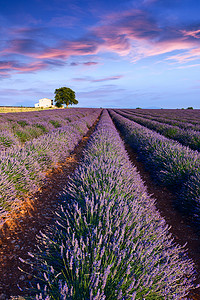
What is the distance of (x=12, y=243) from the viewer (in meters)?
2.69

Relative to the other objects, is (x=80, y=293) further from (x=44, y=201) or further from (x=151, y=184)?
(x=151, y=184)

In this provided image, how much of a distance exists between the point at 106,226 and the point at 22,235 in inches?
65.6

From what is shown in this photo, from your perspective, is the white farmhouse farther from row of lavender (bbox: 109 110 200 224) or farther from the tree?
row of lavender (bbox: 109 110 200 224)

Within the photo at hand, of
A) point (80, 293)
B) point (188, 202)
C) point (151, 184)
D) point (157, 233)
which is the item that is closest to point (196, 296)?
point (157, 233)

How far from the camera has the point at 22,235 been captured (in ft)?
9.37

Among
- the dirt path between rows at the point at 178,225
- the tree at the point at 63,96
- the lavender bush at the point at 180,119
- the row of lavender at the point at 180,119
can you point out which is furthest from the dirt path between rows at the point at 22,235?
the tree at the point at 63,96

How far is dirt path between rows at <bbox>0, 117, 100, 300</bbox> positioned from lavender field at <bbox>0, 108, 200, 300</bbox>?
0.53 feet

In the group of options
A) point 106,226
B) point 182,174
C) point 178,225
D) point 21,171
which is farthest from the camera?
point 182,174

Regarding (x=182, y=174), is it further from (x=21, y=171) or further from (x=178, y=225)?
(x=21, y=171)

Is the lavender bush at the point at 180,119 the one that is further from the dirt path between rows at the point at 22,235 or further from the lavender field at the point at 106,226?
the dirt path between rows at the point at 22,235

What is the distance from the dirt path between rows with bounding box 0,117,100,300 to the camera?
6.87 feet

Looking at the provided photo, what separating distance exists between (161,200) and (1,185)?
325cm

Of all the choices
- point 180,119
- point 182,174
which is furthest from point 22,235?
point 180,119

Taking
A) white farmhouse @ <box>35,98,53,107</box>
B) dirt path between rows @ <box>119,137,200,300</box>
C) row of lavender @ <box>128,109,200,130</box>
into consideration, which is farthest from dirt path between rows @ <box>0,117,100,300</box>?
white farmhouse @ <box>35,98,53,107</box>
